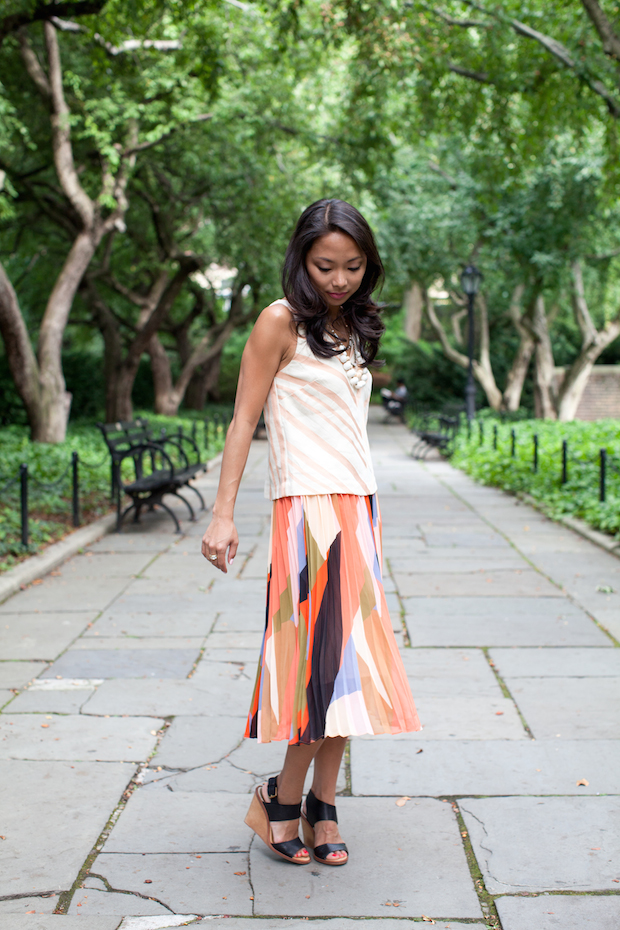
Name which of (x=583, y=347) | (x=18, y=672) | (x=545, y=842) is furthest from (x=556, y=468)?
(x=583, y=347)

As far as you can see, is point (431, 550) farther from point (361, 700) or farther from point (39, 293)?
point (39, 293)

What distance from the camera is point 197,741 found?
350cm

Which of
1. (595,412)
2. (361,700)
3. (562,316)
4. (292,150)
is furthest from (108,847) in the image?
(562,316)

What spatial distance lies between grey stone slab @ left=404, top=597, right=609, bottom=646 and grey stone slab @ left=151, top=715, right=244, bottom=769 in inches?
58.9

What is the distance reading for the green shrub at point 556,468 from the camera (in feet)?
28.4

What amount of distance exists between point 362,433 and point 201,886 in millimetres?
1381

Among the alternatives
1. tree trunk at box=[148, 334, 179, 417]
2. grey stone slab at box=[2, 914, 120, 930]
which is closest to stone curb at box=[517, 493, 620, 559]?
grey stone slab at box=[2, 914, 120, 930]

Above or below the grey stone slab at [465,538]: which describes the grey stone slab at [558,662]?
below

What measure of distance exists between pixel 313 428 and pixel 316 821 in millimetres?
1204

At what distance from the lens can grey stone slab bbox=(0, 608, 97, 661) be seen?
4672mm

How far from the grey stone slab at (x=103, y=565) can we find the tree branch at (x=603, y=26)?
702cm

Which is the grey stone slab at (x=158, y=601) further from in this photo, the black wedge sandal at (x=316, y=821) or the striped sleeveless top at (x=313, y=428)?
the striped sleeveless top at (x=313, y=428)

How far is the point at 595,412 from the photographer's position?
27.4 m

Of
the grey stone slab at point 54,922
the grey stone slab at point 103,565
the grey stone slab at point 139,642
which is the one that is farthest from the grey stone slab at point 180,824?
the grey stone slab at point 103,565
